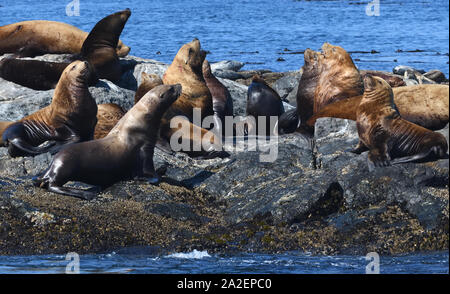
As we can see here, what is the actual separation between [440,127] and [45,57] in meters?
8.40

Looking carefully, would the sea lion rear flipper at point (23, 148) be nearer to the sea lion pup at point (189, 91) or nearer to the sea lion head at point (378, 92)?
the sea lion pup at point (189, 91)

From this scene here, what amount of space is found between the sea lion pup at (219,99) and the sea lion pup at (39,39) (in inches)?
108

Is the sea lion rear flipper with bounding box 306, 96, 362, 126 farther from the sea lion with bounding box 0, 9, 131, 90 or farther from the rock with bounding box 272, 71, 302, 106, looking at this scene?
the rock with bounding box 272, 71, 302, 106

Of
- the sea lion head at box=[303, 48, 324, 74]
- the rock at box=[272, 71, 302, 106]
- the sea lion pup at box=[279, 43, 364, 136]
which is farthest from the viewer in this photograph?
the rock at box=[272, 71, 302, 106]

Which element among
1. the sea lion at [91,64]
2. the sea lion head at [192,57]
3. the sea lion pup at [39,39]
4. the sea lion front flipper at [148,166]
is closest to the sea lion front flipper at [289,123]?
the sea lion head at [192,57]

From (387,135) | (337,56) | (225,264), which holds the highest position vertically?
(337,56)

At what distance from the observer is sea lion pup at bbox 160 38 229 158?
12186mm

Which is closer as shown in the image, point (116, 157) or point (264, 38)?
point (116, 157)

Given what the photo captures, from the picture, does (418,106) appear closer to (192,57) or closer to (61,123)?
(192,57)

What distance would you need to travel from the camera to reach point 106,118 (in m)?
12.8

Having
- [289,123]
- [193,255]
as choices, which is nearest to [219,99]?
[289,123]

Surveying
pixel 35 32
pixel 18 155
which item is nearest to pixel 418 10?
pixel 35 32

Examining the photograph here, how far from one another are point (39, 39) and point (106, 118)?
483 cm

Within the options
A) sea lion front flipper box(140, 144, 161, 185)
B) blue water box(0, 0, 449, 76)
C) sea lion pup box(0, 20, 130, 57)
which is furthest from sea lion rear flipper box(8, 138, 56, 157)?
blue water box(0, 0, 449, 76)
